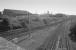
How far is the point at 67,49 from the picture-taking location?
594 inches

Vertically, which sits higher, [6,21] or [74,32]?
[6,21]

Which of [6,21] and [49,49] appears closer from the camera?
[49,49]

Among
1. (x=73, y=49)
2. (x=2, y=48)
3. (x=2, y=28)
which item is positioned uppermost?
(x=2, y=48)

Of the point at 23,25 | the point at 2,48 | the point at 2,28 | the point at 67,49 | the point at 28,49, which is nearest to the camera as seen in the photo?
the point at 2,48

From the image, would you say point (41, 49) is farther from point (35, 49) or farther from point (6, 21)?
point (6, 21)

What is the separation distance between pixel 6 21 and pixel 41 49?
18153 millimetres

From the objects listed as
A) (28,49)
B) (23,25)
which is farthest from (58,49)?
(23,25)

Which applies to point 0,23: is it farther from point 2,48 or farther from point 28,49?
point 2,48

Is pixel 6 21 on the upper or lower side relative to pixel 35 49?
upper

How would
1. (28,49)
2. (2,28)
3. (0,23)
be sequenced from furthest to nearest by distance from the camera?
(0,23) < (2,28) < (28,49)

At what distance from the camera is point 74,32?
1039 inches

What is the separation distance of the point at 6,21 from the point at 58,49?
19367 mm

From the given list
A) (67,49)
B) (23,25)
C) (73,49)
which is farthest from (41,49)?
(23,25)

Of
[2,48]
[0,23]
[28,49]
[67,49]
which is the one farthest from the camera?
[0,23]
